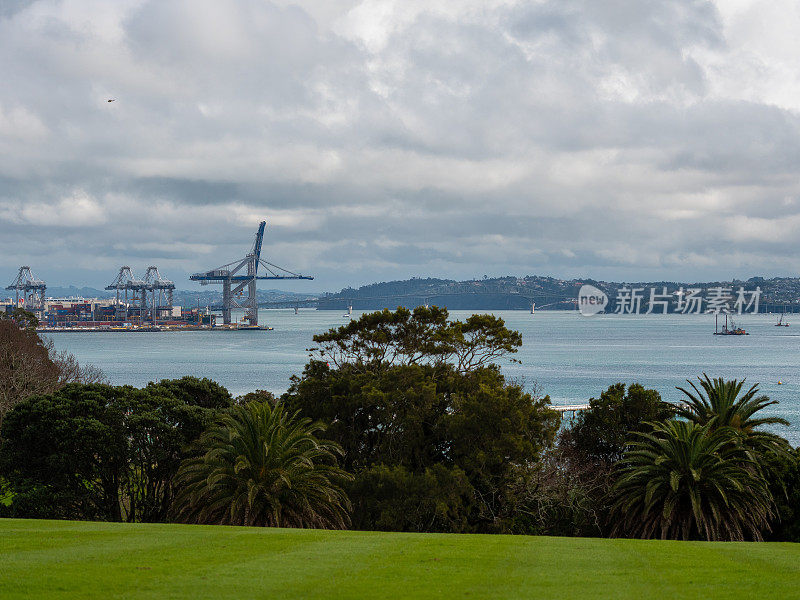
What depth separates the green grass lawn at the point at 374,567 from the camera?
7.30 metres

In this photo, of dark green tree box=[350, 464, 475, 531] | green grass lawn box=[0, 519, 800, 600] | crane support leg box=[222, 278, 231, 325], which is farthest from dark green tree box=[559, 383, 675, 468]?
crane support leg box=[222, 278, 231, 325]

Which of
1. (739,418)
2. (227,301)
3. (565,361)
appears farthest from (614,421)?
(227,301)

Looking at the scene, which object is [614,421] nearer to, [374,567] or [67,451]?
[67,451]

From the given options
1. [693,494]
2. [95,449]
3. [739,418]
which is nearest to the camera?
[693,494]

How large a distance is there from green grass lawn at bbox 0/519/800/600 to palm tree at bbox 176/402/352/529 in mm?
4045

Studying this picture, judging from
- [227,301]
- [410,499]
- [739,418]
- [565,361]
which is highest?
[739,418]

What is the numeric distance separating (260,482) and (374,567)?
7515 mm

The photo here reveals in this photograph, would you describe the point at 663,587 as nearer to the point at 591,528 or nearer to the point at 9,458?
the point at 591,528

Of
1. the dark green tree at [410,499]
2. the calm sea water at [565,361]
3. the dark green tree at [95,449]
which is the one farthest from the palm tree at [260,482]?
the calm sea water at [565,361]

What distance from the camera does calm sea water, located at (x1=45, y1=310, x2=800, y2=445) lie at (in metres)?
73.0

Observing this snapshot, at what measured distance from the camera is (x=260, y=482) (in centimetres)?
1543

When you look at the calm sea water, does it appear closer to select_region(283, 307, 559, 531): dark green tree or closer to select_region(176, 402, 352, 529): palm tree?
select_region(283, 307, 559, 531): dark green tree

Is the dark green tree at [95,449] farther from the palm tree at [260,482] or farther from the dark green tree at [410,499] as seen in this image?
the dark green tree at [410,499]

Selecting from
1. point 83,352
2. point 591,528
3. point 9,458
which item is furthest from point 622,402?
point 83,352
